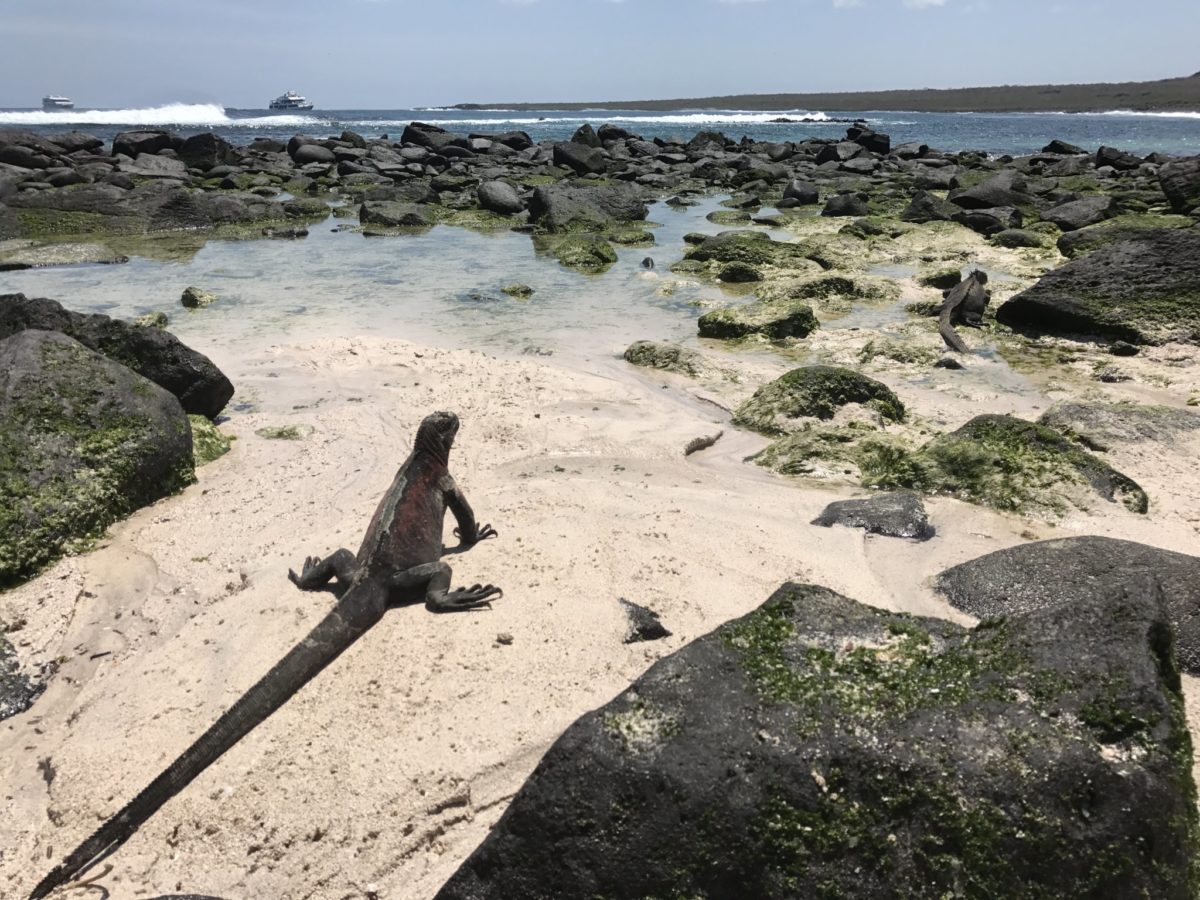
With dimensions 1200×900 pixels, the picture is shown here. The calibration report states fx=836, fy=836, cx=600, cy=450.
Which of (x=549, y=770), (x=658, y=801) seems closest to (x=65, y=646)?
(x=549, y=770)

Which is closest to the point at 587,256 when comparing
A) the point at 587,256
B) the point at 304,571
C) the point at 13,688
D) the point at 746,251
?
the point at 587,256

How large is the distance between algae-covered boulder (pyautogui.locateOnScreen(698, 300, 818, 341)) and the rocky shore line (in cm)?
4

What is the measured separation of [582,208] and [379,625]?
17.6m

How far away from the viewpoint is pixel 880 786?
81.7 inches

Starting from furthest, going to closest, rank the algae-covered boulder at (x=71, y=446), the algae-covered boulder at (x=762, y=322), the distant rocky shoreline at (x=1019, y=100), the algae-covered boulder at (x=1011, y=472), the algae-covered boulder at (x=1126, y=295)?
the distant rocky shoreline at (x=1019, y=100), the algae-covered boulder at (x=762, y=322), the algae-covered boulder at (x=1126, y=295), the algae-covered boulder at (x=1011, y=472), the algae-covered boulder at (x=71, y=446)

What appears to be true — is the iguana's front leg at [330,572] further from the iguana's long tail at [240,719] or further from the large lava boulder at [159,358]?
the large lava boulder at [159,358]

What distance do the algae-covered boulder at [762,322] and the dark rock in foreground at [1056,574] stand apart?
20.7 feet

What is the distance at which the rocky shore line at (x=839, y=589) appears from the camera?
6.69 feet

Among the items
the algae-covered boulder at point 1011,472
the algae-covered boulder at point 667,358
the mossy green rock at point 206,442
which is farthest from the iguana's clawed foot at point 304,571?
the algae-covered boulder at point 667,358

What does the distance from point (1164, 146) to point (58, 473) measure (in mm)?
55004

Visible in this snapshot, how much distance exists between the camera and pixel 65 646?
4.34 metres

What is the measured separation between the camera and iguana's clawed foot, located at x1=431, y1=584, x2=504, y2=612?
4.28 meters

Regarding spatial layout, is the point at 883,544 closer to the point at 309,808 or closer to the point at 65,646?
the point at 309,808

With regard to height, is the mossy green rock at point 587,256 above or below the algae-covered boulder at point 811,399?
above
